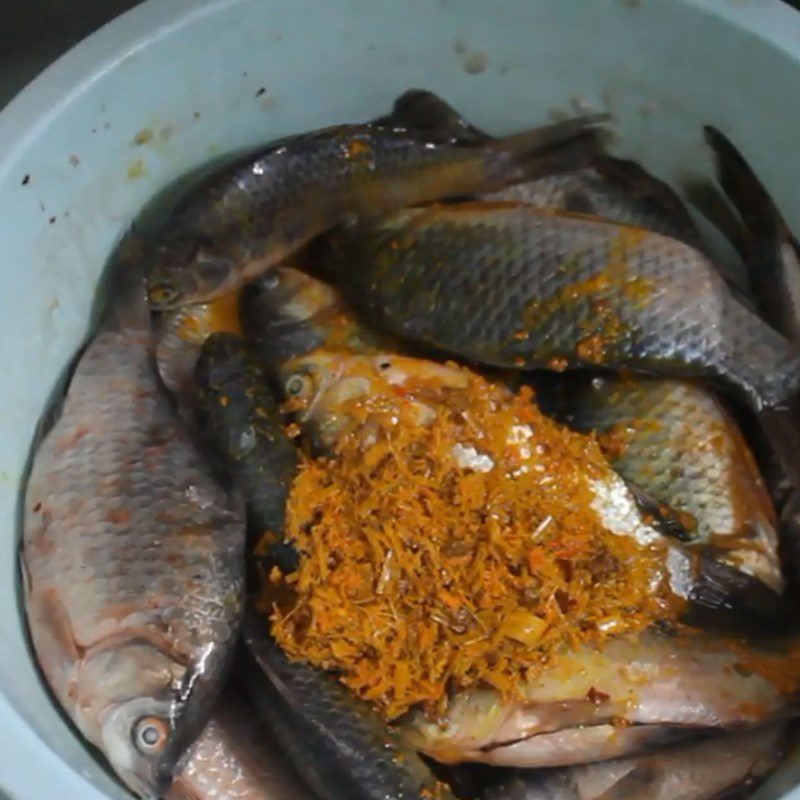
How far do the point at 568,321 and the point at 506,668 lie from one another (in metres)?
0.32

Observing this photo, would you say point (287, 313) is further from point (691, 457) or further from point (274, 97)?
point (691, 457)

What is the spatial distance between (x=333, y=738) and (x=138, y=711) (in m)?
0.16

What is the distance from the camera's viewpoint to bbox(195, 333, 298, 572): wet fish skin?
103 cm


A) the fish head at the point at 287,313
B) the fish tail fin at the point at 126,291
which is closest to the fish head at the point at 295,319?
the fish head at the point at 287,313

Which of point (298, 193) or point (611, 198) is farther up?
point (611, 198)

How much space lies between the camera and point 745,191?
1.18m

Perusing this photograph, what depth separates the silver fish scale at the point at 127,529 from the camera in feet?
3.19

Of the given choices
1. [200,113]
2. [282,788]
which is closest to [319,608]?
[282,788]

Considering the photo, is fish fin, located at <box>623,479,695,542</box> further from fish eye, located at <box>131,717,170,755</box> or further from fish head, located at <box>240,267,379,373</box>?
fish eye, located at <box>131,717,170,755</box>

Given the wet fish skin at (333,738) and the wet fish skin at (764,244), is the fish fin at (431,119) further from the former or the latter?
the wet fish skin at (333,738)

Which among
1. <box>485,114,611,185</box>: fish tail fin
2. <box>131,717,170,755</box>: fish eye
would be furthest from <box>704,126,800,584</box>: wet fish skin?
<box>131,717,170,755</box>: fish eye

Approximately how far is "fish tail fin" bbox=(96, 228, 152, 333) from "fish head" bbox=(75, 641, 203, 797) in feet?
1.04

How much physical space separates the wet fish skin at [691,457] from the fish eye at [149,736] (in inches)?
18.7

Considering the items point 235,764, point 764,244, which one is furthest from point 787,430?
point 235,764
